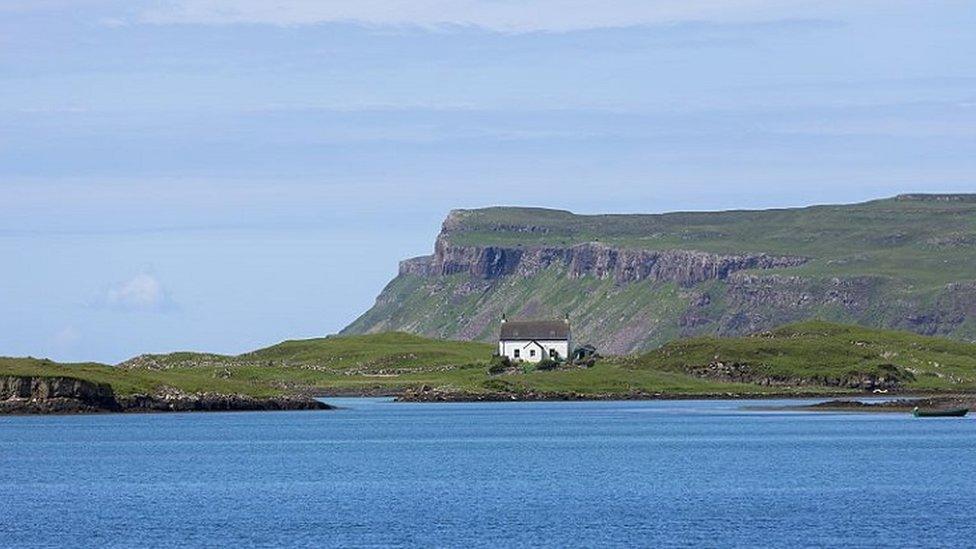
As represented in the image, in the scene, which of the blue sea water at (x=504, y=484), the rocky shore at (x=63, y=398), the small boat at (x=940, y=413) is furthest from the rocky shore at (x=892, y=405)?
the rocky shore at (x=63, y=398)

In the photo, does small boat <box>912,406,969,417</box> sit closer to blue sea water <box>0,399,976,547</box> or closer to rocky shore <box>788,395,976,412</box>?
rocky shore <box>788,395,976,412</box>

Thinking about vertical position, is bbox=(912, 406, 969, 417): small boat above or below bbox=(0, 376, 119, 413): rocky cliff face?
below

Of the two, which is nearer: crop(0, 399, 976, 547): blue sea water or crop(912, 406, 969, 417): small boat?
crop(0, 399, 976, 547): blue sea water

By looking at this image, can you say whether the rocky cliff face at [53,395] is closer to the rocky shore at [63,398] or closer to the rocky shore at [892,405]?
the rocky shore at [63,398]

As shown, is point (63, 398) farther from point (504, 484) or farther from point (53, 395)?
point (504, 484)

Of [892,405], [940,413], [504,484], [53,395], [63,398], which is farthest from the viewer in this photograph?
[892,405]

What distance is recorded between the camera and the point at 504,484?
3807 inches

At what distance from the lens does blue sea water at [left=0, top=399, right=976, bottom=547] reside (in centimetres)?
7425

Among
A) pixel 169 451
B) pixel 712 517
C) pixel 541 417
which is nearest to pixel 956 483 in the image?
pixel 712 517

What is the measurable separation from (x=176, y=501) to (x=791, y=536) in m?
32.0

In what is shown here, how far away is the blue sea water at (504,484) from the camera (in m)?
74.2

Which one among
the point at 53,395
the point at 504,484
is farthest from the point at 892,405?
the point at 504,484

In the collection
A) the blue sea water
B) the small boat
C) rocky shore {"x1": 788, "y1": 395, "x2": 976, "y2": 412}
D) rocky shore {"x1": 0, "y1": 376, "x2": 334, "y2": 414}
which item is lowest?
the blue sea water

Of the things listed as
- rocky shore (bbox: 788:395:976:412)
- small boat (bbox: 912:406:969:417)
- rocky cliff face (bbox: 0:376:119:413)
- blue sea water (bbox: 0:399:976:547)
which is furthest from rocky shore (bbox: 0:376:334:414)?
small boat (bbox: 912:406:969:417)
